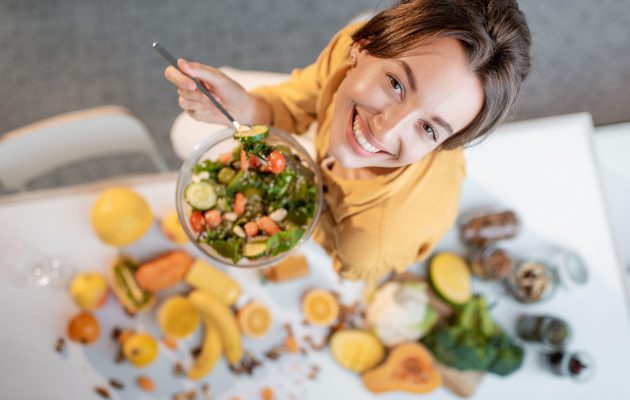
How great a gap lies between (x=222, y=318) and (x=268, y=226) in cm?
43

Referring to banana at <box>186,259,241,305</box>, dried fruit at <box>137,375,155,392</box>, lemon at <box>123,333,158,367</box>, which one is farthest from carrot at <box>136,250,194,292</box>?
dried fruit at <box>137,375,155,392</box>

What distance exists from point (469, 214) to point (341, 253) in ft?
1.40

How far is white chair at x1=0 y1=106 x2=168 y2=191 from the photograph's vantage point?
119 centimetres

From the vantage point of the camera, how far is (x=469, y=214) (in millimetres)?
1310

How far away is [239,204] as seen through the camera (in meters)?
0.97

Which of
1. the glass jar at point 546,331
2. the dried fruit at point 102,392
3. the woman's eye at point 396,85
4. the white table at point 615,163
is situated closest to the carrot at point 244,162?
the woman's eye at point 396,85

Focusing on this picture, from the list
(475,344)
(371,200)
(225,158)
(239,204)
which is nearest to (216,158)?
(225,158)

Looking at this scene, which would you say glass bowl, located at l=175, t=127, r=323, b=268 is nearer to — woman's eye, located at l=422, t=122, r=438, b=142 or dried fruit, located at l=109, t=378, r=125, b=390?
woman's eye, located at l=422, t=122, r=438, b=142

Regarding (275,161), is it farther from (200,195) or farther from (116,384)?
(116,384)

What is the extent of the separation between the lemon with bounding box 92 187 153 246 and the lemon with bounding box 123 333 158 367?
0.25 meters

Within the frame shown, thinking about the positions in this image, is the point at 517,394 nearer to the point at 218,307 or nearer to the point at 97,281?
the point at 218,307

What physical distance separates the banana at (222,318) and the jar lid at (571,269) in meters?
0.87

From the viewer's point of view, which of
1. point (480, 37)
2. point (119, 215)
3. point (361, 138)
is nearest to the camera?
point (480, 37)

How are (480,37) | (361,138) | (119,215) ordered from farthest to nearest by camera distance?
(119,215) < (361,138) < (480,37)
